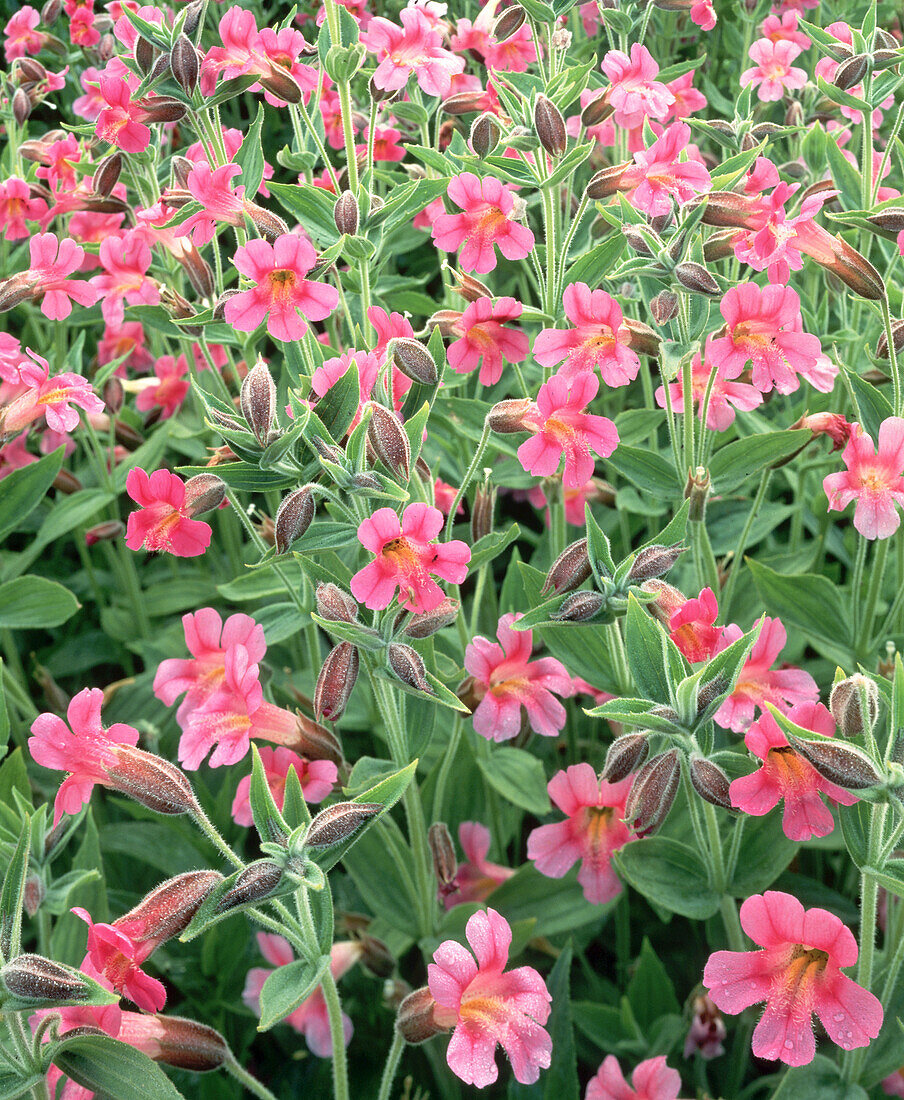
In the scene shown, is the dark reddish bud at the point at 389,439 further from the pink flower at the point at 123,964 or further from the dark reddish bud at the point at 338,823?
the pink flower at the point at 123,964

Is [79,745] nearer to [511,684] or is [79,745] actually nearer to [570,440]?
[511,684]

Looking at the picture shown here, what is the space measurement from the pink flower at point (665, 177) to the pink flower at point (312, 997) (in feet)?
3.70

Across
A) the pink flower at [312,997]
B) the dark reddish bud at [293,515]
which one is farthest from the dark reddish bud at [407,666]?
the pink flower at [312,997]

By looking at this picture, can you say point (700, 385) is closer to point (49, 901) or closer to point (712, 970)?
point (712, 970)

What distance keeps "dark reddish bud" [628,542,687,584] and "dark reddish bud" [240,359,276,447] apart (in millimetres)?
457

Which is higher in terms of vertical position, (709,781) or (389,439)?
(389,439)

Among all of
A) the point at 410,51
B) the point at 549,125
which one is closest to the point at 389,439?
the point at 549,125

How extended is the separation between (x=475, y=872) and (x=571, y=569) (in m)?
0.64

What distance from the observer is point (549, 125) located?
4.87ft

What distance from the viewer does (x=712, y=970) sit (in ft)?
3.25

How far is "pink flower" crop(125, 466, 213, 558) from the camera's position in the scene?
4.07 feet

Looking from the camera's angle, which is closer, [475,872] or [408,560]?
[408,560]

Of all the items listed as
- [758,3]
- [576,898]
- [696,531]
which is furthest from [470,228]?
[758,3]

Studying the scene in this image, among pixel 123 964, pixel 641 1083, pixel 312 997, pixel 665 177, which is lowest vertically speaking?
pixel 312 997
